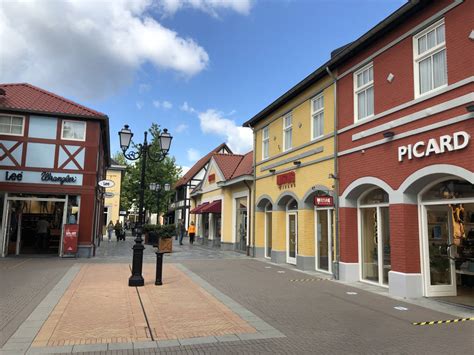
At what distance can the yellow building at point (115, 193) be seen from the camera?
35781 mm

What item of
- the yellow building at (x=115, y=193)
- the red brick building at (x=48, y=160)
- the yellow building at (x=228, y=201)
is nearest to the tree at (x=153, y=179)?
the yellow building at (x=115, y=193)

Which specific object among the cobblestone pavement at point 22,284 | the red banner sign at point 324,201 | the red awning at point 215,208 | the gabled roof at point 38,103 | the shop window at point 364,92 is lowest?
the cobblestone pavement at point 22,284

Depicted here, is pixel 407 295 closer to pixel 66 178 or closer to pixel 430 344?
pixel 430 344

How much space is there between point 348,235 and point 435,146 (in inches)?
162

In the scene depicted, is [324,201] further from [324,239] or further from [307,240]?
[307,240]

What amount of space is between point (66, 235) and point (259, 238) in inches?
339

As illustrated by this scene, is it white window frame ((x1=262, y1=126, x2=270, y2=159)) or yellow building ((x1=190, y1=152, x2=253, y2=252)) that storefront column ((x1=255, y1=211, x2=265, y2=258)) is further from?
white window frame ((x1=262, y1=126, x2=270, y2=159))

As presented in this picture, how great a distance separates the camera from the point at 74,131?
17453 mm

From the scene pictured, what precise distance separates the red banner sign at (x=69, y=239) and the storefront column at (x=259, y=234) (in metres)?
8.14

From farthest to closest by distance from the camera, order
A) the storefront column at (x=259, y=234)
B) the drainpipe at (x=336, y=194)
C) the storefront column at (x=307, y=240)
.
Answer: the storefront column at (x=259, y=234), the storefront column at (x=307, y=240), the drainpipe at (x=336, y=194)

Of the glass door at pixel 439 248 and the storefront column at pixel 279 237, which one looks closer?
the glass door at pixel 439 248

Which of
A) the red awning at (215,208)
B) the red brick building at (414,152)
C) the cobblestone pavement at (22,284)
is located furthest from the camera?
the red awning at (215,208)

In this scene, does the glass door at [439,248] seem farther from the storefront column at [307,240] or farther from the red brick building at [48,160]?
the red brick building at [48,160]

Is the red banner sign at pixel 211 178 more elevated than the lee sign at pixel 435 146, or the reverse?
the red banner sign at pixel 211 178
